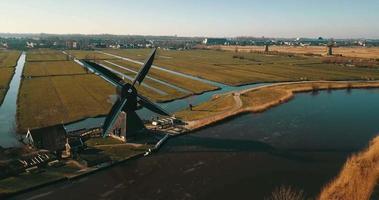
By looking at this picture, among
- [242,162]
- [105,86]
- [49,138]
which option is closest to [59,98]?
[105,86]

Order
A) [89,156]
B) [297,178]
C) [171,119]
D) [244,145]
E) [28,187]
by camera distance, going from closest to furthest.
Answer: [28,187], [297,178], [89,156], [244,145], [171,119]

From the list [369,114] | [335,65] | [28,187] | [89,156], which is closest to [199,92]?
[369,114]

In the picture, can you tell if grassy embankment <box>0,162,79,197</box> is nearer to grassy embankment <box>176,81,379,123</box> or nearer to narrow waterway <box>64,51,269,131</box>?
narrow waterway <box>64,51,269,131</box>

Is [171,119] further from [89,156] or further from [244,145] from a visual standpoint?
[89,156]

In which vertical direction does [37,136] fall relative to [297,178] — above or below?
above

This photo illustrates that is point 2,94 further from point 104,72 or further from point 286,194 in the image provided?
point 286,194

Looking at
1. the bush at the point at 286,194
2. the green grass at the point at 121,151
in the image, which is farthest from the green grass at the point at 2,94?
the bush at the point at 286,194

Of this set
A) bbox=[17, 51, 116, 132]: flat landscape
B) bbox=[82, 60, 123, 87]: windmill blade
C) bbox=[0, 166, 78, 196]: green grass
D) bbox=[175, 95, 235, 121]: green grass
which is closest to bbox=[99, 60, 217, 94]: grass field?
bbox=[175, 95, 235, 121]: green grass

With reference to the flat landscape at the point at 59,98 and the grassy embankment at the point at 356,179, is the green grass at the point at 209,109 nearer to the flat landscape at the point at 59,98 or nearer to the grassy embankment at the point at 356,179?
the flat landscape at the point at 59,98
